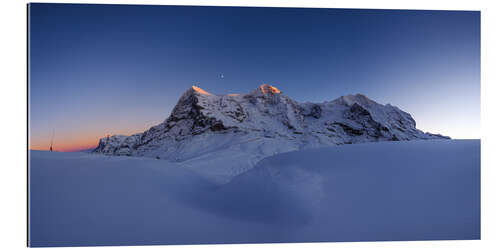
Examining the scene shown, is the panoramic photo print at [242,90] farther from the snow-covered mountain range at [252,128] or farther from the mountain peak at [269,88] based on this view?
the snow-covered mountain range at [252,128]

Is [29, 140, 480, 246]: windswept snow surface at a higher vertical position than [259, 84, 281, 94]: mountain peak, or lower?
lower

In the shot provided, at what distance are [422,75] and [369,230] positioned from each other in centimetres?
234

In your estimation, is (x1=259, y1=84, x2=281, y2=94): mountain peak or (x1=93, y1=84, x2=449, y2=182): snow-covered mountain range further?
(x1=93, y1=84, x2=449, y2=182): snow-covered mountain range

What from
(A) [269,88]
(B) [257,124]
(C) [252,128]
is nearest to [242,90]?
(A) [269,88]

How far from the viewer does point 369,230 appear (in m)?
2.31

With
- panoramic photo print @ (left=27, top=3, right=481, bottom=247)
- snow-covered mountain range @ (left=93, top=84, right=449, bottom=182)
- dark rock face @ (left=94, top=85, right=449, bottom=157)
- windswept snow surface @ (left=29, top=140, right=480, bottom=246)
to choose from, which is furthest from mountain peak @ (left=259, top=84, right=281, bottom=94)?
windswept snow surface @ (left=29, top=140, right=480, bottom=246)

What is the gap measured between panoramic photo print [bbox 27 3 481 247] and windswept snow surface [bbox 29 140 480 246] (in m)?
0.01

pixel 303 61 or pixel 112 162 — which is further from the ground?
pixel 303 61

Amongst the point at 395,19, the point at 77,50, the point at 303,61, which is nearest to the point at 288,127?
the point at 303,61

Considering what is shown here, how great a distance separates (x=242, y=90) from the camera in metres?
4.36

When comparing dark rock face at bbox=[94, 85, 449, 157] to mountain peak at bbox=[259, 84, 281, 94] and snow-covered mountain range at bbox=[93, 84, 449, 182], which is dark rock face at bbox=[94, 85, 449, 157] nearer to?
snow-covered mountain range at bbox=[93, 84, 449, 182]

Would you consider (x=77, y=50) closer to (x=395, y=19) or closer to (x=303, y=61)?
(x=303, y=61)

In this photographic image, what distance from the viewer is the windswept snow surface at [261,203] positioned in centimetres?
224

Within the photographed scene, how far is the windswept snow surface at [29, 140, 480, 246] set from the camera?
2242mm
